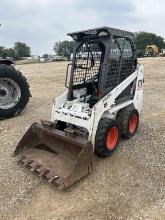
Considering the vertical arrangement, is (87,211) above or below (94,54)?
below

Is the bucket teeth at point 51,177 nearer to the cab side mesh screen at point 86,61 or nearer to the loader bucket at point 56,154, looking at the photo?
the loader bucket at point 56,154

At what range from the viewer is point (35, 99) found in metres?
9.40

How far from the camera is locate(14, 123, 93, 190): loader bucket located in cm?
403

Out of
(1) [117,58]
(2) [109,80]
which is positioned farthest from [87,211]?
(1) [117,58]

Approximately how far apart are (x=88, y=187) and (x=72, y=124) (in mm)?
1140

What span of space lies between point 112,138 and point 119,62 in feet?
4.08

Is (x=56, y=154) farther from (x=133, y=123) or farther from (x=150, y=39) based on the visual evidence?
(x=150, y=39)

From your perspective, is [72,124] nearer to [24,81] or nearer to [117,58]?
[117,58]

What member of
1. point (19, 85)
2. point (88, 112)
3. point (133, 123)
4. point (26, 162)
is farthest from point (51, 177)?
point (19, 85)

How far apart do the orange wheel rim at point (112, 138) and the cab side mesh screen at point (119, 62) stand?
2.20 feet

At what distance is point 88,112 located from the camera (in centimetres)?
478

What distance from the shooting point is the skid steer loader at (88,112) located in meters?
4.29

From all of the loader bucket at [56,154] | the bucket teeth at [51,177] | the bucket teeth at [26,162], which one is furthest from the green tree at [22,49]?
the bucket teeth at [51,177]

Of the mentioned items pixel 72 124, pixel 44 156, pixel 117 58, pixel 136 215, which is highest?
Result: pixel 117 58
